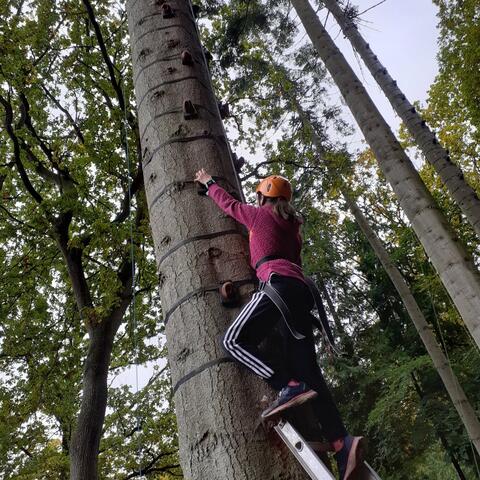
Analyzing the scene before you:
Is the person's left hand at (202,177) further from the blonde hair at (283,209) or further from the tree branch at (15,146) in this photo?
the tree branch at (15,146)

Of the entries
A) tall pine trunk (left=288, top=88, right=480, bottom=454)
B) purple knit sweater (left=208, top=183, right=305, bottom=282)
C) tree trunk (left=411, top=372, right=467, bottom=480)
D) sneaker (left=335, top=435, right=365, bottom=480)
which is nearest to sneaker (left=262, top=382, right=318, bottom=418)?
sneaker (left=335, top=435, right=365, bottom=480)

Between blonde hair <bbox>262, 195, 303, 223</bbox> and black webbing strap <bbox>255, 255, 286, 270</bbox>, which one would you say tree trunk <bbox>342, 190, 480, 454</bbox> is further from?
black webbing strap <bbox>255, 255, 286, 270</bbox>

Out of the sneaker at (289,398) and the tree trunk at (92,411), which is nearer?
the sneaker at (289,398)

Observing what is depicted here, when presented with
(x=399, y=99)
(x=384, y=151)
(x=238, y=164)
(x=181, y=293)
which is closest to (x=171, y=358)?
(x=181, y=293)

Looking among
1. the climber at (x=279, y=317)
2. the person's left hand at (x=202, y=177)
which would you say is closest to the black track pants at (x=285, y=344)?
the climber at (x=279, y=317)

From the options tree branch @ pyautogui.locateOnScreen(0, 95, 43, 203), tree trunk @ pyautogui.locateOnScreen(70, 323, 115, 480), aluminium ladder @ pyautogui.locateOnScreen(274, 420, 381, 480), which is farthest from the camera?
tree branch @ pyautogui.locateOnScreen(0, 95, 43, 203)

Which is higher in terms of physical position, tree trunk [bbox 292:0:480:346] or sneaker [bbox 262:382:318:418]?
tree trunk [bbox 292:0:480:346]

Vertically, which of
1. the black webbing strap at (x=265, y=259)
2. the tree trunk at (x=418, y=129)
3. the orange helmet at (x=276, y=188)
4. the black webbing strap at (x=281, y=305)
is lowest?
the black webbing strap at (x=281, y=305)

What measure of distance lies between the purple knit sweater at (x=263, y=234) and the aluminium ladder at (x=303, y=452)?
68 cm

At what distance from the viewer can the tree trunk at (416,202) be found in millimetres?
4215

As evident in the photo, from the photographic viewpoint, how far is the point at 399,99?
6680 millimetres

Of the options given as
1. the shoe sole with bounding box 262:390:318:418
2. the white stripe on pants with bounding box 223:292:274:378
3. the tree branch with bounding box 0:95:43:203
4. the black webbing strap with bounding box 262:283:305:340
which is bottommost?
the shoe sole with bounding box 262:390:318:418

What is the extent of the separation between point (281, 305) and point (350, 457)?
23.2 inches

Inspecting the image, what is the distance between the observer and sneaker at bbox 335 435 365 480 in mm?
1523
